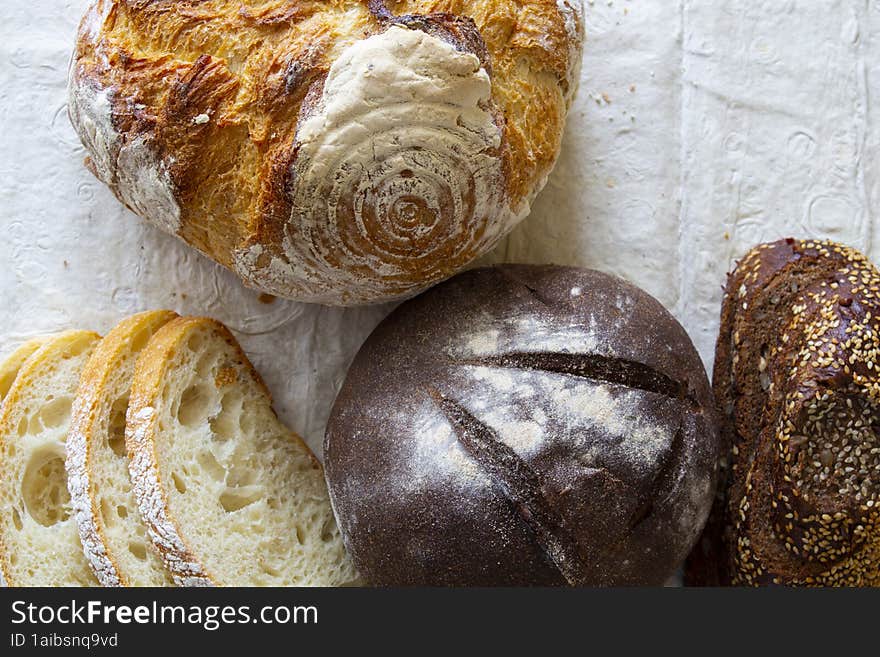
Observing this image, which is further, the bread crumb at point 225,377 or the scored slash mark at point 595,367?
the bread crumb at point 225,377

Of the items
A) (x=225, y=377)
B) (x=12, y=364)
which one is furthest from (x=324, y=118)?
(x=12, y=364)

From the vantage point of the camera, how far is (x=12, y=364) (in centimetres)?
208

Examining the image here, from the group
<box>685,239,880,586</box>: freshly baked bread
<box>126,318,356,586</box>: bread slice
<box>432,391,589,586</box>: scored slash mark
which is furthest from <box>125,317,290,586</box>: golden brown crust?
<box>685,239,880,586</box>: freshly baked bread

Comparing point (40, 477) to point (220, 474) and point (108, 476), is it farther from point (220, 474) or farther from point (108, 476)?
point (220, 474)

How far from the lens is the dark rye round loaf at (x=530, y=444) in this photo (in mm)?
1752

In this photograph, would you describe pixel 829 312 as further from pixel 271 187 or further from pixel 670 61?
pixel 271 187

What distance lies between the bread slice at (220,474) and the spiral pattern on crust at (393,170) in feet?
1.14

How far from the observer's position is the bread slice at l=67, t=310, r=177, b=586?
74.0 inches

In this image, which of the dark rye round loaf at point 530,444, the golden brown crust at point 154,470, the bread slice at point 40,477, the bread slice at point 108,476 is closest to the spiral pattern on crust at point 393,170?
the dark rye round loaf at point 530,444

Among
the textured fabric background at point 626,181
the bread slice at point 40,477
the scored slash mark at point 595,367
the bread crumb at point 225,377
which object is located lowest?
the bread slice at point 40,477

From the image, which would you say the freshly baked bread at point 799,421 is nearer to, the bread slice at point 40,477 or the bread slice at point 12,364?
the bread slice at point 40,477

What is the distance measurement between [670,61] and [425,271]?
93cm

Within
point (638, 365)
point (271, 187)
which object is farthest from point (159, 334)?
point (638, 365)

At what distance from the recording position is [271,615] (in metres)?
1.91
